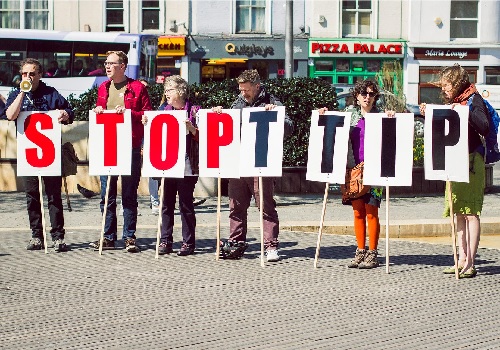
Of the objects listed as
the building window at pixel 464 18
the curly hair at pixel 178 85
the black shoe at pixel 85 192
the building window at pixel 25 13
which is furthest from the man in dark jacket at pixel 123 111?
the building window at pixel 464 18

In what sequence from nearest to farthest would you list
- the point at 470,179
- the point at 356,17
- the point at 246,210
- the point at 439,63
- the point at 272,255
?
the point at 470,179, the point at 272,255, the point at 246,210, the point at 356,17, the point at 439,63

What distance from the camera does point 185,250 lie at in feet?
38.5

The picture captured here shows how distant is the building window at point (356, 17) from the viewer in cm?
4672

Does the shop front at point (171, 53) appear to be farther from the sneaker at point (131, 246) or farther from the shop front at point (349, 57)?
the sneaker at point (131, 246)

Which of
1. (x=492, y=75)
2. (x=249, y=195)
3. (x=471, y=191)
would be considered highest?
(x=492, y=75)

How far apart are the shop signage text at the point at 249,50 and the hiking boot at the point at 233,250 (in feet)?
114

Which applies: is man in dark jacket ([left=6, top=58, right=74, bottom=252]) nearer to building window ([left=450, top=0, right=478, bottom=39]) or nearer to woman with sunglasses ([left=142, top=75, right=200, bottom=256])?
woman with sunglasses ([left=142, top=75, right=200, bottom=256])

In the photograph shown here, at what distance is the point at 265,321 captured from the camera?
26.9 ft

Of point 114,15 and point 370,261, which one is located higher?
point 114,15

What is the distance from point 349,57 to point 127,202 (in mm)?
35177

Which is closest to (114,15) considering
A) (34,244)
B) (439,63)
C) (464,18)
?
(439,63)

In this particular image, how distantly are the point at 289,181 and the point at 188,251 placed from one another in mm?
6524

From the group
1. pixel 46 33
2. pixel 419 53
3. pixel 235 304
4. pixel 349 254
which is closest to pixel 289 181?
pixel 349 254

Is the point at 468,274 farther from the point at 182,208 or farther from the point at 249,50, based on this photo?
the point at 249,50
